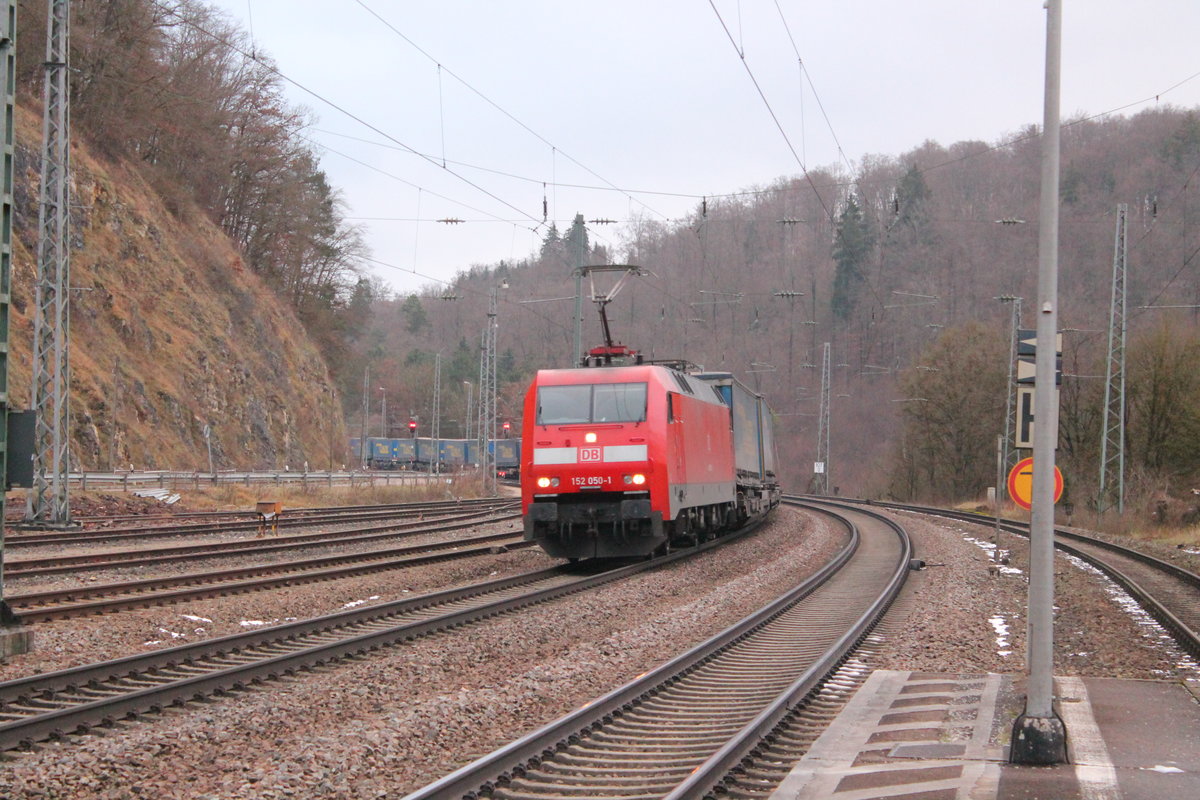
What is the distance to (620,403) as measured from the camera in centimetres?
1742

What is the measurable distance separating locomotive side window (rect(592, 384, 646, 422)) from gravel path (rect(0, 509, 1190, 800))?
246 cm

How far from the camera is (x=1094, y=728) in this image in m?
7.48

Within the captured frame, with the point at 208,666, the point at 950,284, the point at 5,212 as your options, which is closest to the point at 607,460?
the point at 208,666

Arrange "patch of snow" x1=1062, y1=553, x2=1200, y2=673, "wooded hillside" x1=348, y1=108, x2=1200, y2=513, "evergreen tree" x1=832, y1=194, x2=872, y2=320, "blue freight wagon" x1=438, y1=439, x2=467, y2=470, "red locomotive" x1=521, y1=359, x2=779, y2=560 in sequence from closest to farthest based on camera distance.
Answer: "patch of snow" x1=1062, y1=553, x2=1200, y2=673 < "red locomotive" x1=521, y1=359, x2=779, y2=560 < "wooded hillside" x1=348, y1=108, x2=1200, y2=513 < "evergreen tree" x1=832, y1=194, x2=872, y2=320 < "blue freight wagon" x1=438, y1=439, x2=467, y2=470

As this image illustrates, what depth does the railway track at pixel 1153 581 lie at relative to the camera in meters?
12.9

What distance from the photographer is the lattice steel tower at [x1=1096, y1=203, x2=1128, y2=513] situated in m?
32.8

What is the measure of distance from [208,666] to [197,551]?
33.4 feet

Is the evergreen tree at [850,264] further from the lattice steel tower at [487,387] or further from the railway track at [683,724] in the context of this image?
the railway track at [683,724]

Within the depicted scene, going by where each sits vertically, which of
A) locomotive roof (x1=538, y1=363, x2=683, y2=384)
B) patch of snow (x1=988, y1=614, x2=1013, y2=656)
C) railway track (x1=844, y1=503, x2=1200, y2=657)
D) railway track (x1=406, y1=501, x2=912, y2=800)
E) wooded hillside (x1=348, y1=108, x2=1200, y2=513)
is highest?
wooded hillside (x1=348, y1=108, x2=1200, y2=513)

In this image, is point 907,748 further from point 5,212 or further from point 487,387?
point 487,387

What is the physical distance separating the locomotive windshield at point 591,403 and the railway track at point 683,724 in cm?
491

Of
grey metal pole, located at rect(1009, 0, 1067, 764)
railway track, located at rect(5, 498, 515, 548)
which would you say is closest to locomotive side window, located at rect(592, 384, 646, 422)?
railway track, located at rect(5, 498, 515, 548)

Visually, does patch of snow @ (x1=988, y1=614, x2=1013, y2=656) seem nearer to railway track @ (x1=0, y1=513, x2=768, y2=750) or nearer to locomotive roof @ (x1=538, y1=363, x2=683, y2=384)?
railway track @ (x1=0, y1=513, x2=768, y2=750)

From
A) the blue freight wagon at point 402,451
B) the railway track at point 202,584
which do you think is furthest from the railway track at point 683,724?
the blue freight wagon at point 402,451
